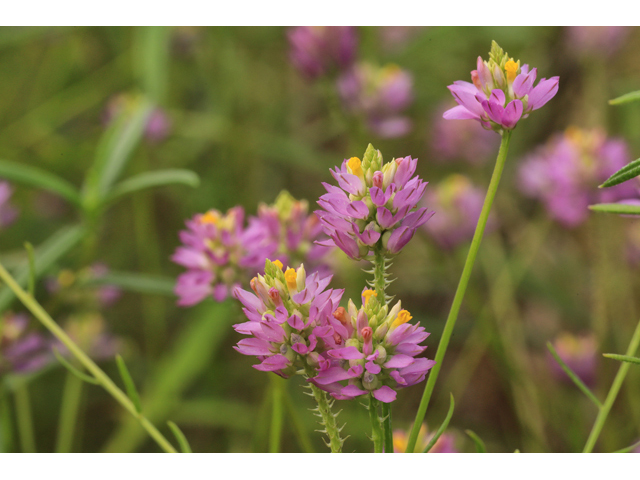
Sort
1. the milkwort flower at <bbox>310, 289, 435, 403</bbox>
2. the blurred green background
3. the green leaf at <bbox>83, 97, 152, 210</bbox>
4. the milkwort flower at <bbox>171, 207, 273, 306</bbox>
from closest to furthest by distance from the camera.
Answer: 1. the milkwort flower at <bbox>310, 289, 435, 403</bbox>
2. the milkwort flower at <bbox>171, 207, 273, 306</bbox>
3. the green leaf at <bbox>83, 97, 152, 210</bbox>
4. the blurred green background

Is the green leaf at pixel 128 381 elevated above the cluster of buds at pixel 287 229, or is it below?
below

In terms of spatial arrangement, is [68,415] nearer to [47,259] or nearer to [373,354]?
[47,259]

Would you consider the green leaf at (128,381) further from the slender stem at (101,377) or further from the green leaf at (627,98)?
the green leaf at (627,98)

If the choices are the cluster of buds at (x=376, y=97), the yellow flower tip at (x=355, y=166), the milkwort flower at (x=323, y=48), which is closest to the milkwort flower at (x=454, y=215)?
the cluster of buds at (x=376, y=97)

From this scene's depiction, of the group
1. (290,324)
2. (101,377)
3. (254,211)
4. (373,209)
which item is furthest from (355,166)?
(254,211)

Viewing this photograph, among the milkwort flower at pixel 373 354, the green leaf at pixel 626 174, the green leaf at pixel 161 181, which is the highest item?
the green leaf at pixel 161 181

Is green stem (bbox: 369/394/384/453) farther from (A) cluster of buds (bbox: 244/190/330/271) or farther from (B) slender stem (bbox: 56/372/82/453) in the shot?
(B) slender stem (bbox: 56/372/82/453)

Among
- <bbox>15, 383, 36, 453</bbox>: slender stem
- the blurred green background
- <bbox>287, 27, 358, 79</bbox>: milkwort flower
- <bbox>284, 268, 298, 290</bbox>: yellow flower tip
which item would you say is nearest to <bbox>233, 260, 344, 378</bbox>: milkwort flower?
<bbox>284, 268, 298, 290</bbox>: yellow flower tip

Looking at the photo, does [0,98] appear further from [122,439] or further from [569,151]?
[569,151]

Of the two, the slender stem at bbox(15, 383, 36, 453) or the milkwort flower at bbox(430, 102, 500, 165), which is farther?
the milkwort flower at bbox(430, 102, 500, 165)
